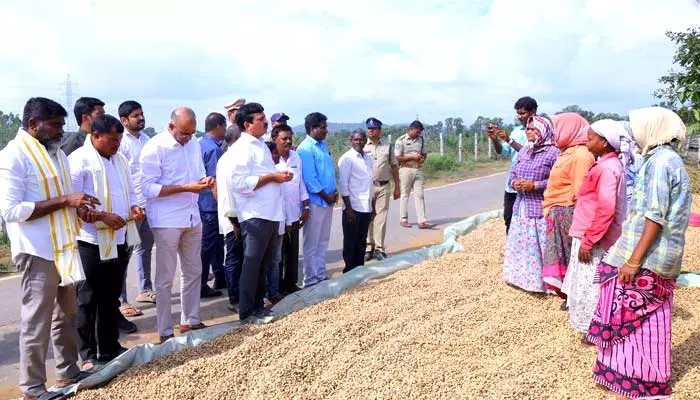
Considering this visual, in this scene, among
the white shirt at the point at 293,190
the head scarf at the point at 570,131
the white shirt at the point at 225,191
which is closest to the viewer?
the head scarf at the point at 570,131

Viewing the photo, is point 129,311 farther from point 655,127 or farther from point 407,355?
point 655,127

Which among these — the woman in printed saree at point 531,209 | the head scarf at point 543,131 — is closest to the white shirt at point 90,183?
the woman in printed saree at point 531,209

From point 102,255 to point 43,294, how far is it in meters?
0.51

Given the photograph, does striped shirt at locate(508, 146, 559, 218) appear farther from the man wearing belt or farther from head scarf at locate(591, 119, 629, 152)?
the man wearing belt

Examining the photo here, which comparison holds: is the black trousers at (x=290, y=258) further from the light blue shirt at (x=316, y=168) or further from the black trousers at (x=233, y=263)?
the black trousers at (x=233, y=263)

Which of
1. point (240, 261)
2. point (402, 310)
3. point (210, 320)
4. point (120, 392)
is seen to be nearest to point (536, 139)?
point (402, 310)

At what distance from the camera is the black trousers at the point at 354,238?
5.71m

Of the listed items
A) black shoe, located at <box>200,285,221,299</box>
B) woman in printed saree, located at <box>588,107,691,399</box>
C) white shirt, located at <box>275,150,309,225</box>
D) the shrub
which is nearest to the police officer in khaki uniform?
white shirt, located at <box>275,150,309,225</box>

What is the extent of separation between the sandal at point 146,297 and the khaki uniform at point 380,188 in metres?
2.63

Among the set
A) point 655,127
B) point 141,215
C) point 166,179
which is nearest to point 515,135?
point 655,127

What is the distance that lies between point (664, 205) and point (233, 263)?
3.31m

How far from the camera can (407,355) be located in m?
3.40

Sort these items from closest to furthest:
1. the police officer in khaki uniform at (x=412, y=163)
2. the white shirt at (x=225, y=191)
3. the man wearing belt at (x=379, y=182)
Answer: the white shirt at (x=225, y=191), the man wearing belt at (x=379, y=182), the police officer in khaki uniform at (x=412, y=163)

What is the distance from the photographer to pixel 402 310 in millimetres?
4230
